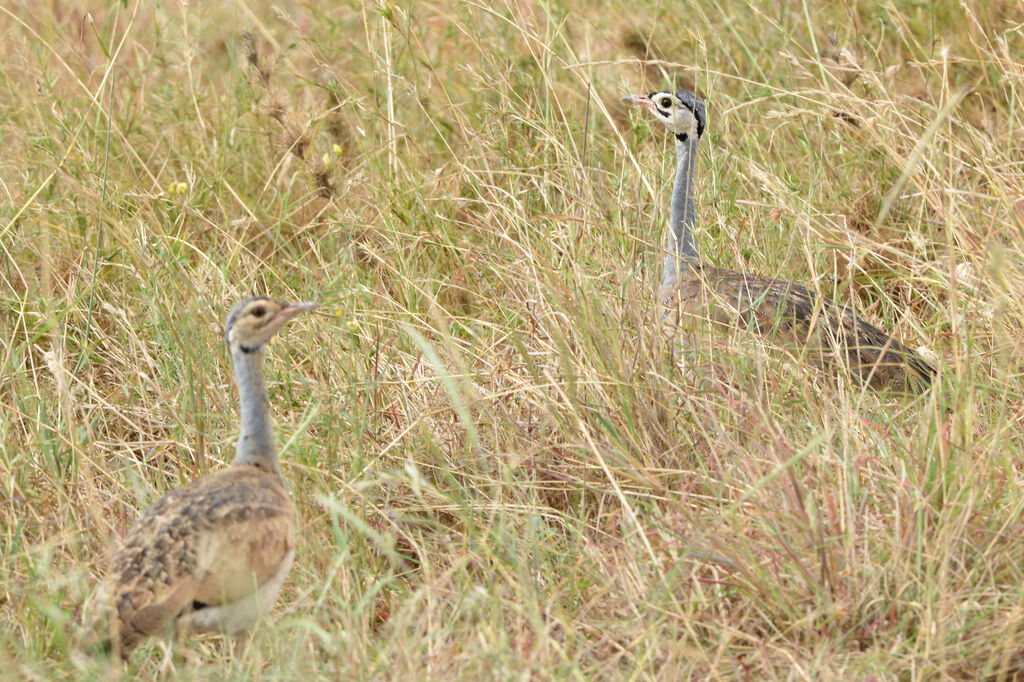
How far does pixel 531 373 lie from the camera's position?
408 centimetres

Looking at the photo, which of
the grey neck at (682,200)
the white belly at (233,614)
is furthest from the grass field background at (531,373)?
the grey neck at (682,200)

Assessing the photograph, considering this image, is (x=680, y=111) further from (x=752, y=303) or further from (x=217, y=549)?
(x=217, y=549)

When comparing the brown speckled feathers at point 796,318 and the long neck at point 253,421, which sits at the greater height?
the long neck at point 253,421

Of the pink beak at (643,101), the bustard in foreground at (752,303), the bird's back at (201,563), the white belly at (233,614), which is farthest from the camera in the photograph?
the pink beak at (643,101)

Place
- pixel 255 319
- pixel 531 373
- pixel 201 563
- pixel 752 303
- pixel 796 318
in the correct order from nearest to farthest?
pixel 201 563
pixel 255 319
pixel 531 373
pixel 752 303
pixel 796 318

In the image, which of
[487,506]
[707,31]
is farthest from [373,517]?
[707,31]

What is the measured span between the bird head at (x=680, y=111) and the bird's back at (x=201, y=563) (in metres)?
2.39

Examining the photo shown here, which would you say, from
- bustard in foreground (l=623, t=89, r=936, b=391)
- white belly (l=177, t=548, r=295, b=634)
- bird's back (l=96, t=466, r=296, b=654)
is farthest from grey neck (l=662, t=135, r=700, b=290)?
white belly (l=177, t=548, r=295, b=634)

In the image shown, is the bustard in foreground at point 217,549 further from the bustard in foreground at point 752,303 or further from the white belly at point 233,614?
the bustard in foreground at point 752,303

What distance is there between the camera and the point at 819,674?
3.03 m

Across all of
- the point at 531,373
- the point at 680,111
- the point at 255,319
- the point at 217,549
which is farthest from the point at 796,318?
the point at 217,549

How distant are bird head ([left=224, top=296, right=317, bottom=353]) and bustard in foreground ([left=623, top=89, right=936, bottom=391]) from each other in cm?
124

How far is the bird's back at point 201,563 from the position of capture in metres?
2.97

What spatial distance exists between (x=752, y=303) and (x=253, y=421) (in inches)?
73.4
